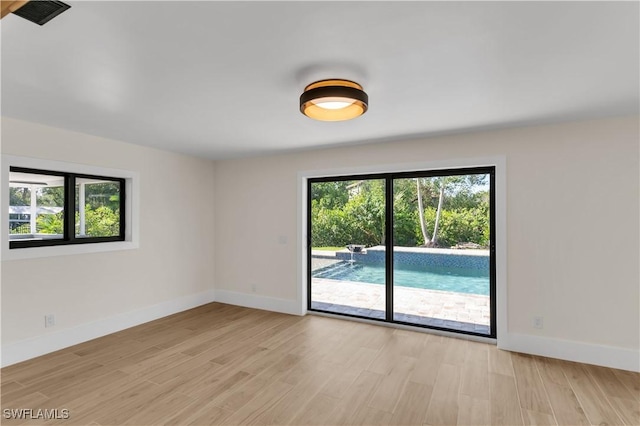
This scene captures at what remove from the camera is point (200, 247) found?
5.35 m

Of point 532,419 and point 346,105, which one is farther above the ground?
point 346,105

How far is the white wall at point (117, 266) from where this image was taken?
128 inches

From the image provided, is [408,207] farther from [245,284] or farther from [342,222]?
[245,284]

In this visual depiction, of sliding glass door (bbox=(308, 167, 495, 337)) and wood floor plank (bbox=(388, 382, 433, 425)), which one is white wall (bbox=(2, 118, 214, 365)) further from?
wood floor plank (bbox=(388, 382, 433, 425))

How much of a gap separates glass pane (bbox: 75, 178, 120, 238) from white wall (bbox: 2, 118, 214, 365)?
28cm

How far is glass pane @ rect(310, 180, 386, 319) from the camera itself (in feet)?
14.7

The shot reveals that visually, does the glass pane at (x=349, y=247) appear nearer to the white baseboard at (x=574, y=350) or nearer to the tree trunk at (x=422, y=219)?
the tree trunk at (x=422, y=219)

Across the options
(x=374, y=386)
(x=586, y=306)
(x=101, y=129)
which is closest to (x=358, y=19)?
(x=374, y=386)

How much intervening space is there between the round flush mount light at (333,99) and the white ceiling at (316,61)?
8 centimetres

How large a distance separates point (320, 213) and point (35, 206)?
3376 millimetres

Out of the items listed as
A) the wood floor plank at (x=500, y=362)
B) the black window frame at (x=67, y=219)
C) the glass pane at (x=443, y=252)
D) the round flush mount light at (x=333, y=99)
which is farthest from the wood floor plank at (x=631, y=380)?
the black window frame at (x=67, y=219)

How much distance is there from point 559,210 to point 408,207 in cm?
161

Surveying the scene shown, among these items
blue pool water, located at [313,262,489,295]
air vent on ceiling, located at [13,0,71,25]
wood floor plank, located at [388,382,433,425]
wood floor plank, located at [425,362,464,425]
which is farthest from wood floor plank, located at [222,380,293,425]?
air vent on ceiling, located at [13,0,71,25]

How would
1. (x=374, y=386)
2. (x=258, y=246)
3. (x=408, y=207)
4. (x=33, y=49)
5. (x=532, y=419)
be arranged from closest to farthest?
(x=33, y=49), (x=532, y=419), (x=374, y=386), (x=408, y=207), (x=258, y=246)
